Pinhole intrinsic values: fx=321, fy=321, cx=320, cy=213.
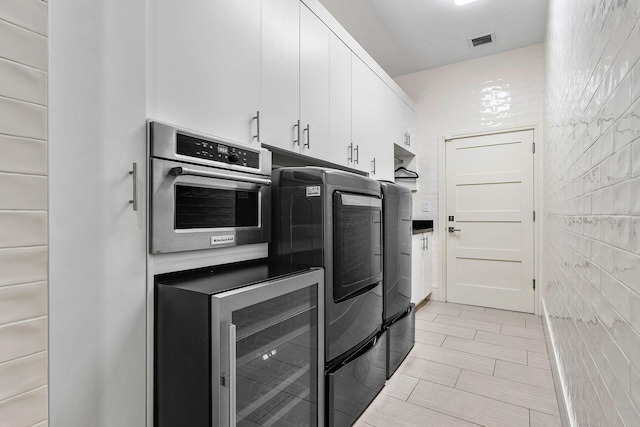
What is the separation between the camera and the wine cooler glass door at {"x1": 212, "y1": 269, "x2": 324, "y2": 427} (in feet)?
3.11

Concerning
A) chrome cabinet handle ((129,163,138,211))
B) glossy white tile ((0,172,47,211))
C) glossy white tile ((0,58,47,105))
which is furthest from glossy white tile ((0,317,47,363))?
glossy white tile ((0,58,47,105))

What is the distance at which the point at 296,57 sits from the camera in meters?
1.86

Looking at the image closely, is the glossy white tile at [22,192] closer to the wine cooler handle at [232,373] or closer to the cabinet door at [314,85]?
the wine cooler handle at [232,373]

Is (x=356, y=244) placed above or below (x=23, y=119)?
below

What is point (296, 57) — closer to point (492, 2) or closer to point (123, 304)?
point (123, 304)

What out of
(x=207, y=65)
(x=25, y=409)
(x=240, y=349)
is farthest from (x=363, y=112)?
(x=25, y=409)

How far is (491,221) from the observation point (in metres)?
3.73

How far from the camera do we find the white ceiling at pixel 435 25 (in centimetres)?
275

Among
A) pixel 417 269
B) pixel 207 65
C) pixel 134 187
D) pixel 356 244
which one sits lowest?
pixel 417 269

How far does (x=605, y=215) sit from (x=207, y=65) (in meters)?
1.44

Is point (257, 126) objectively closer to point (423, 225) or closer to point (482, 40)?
point (423, 225)

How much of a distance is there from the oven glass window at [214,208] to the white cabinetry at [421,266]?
2074 millimetres

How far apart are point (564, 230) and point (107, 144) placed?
2.01 meters

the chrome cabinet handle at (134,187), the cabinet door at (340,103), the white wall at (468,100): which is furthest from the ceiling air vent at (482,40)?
the chrome cabinet handle at (134,187)
